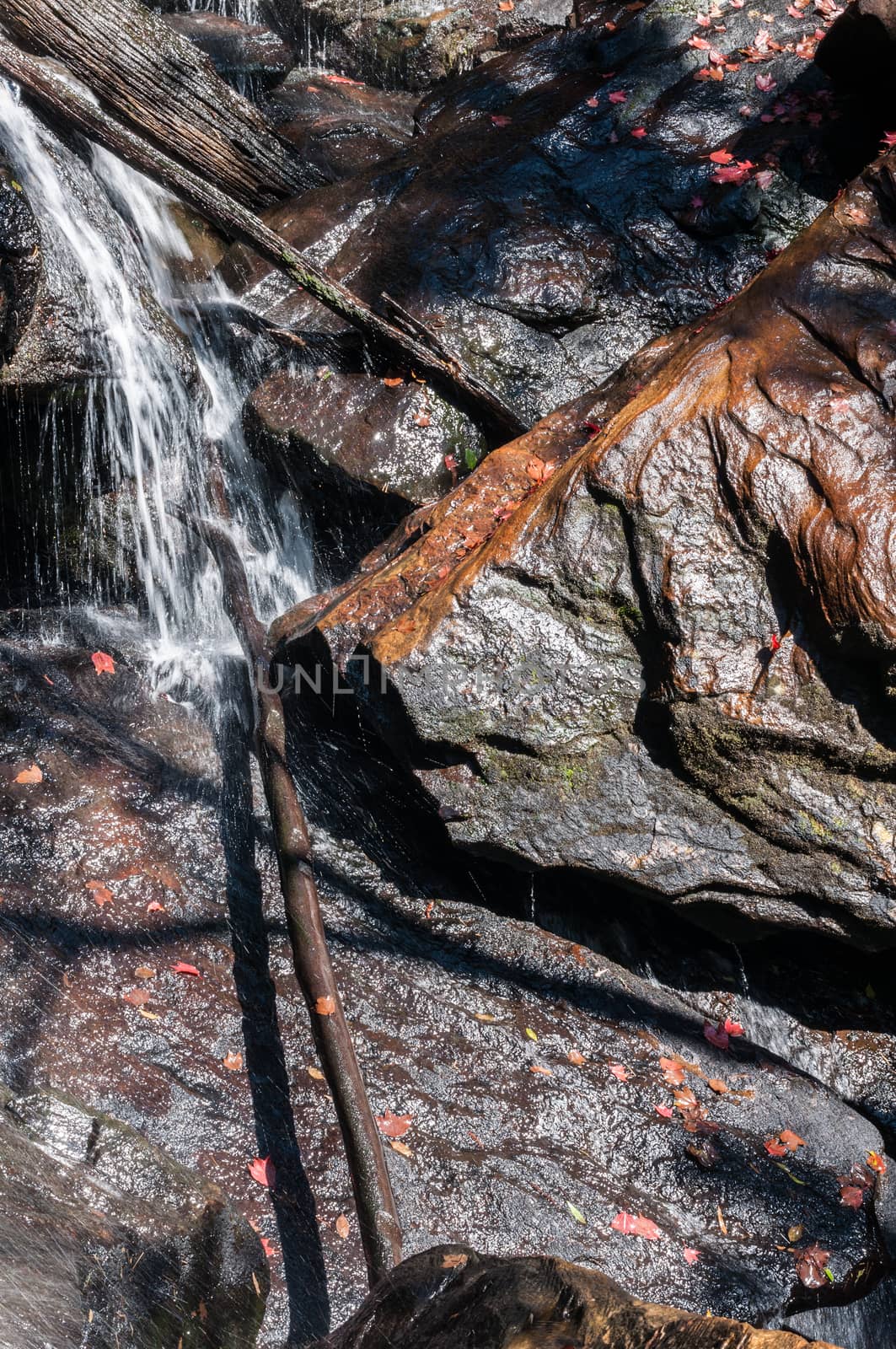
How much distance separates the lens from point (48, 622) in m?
5.80

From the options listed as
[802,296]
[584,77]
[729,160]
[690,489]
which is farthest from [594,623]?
[584,77]

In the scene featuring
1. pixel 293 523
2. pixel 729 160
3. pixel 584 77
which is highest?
pixel 584 77

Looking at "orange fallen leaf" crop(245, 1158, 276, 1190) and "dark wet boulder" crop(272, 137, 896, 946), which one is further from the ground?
"dark wet boulder" crop(272, 137, 896, 946)

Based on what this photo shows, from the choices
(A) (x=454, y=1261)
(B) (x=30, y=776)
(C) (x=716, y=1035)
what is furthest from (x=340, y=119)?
(A) (x=454, y=1261)

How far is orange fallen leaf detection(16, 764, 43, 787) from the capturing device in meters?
4.67

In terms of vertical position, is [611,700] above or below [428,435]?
below

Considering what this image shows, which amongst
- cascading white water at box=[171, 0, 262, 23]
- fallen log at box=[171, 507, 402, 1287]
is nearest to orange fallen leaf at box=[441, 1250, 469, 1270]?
fallen log at box=[171, 507, 402, 1287]

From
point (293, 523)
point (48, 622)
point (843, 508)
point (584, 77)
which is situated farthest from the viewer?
point (584, 77)

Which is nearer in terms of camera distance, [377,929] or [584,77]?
[377,929]

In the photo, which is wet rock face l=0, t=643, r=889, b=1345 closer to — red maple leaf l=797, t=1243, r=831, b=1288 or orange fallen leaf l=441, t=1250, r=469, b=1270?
red maple leaf l=797, t=1243, r=831, b=1288

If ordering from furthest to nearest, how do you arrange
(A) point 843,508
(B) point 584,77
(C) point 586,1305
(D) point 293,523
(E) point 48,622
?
(B) point 584,77
(D) point 293,523
(E) point 48,622
(A) point 843,508
(C) point 586,1305

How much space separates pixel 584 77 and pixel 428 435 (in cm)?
382

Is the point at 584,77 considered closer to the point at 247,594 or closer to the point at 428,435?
the point at 428,435

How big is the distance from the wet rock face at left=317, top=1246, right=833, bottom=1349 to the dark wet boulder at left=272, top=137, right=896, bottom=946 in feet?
7.21
